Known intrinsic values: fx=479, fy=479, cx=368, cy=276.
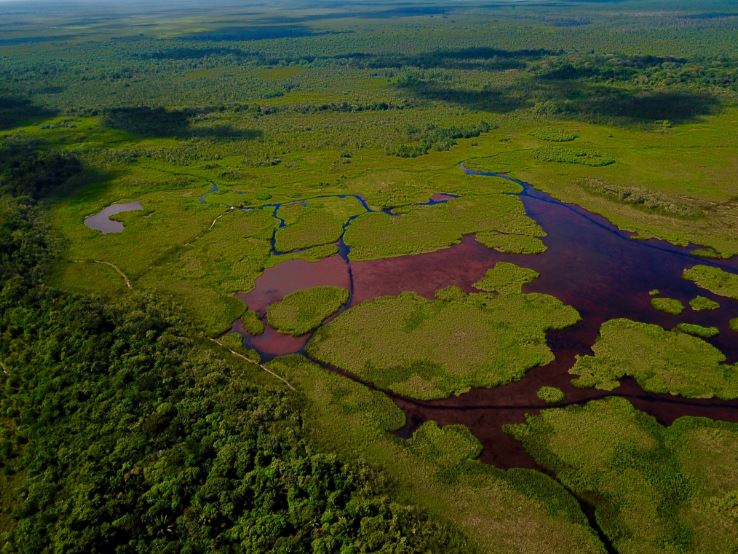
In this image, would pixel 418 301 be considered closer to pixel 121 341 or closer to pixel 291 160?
pixel 121 341

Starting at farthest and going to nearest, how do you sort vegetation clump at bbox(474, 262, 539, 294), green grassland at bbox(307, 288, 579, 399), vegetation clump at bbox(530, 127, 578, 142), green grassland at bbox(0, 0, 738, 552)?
vegetation clump at bbox(530, 127, 578, 142)
vegetation clump at bbox(474, 262, 539, 294)
green grassland at bbox(307, 288, 579, 399)
green grassland at bbox(0, 0, 738, 552)

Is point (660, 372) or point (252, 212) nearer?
point (660, 372)

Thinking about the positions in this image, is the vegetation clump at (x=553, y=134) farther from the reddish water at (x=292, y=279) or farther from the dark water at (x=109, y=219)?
the dark water at (x=109, y=219)

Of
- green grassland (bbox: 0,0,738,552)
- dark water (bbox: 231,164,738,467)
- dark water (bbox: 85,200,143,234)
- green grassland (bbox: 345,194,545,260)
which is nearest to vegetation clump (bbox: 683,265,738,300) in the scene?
green grassland (bbox: 0,0,738,552)

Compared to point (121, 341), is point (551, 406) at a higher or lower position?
lower

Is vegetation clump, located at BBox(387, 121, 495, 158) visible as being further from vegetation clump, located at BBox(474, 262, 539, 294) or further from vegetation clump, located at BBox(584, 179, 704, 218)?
vegetation clump, located at BBox(474, 262, 539, 294)

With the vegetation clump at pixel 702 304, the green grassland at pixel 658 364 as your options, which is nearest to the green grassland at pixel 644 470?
the green grassland at pixel 658 364

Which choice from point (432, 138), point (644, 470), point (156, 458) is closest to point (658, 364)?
point (644, 470)

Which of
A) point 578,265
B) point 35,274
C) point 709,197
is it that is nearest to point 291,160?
point 35,274
